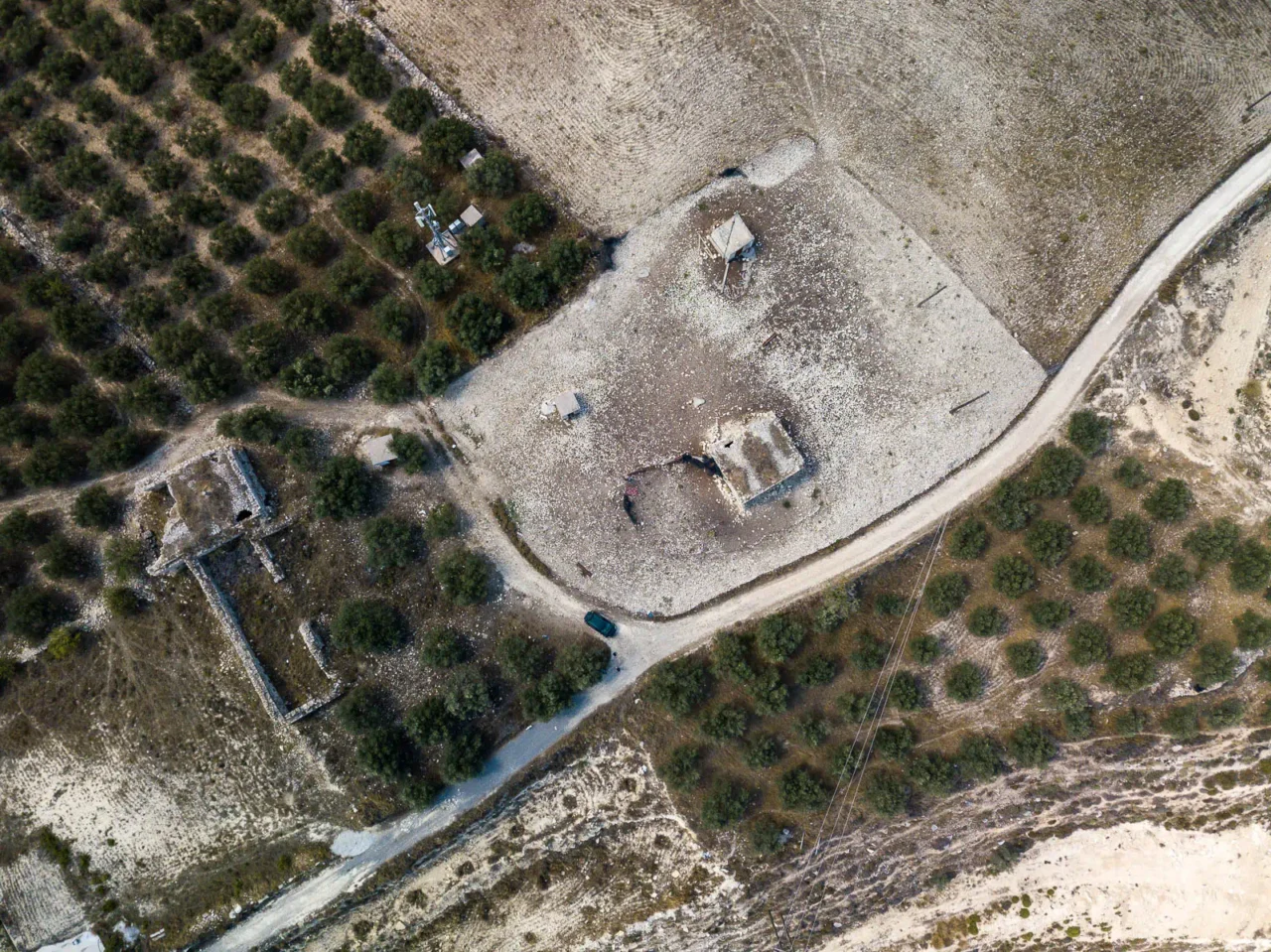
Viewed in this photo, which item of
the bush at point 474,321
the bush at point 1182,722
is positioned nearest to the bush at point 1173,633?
the bush at point 1182,722

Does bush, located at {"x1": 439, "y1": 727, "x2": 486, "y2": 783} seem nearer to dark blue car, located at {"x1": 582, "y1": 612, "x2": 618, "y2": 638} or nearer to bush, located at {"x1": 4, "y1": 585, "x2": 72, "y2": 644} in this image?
dark blue car, located at {"x1": 582, "y1": 612, "x2": 618, "y2": 638}

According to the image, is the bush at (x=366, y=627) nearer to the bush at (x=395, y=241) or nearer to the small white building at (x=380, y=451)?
the small white building at (x=380, y=451)

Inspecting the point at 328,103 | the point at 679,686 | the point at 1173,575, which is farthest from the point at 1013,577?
the point at 328,103

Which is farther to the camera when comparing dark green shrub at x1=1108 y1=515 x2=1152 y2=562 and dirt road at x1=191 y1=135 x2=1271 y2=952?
dark green shrub at x1=1108 y1=515 x2=1152 y2=562

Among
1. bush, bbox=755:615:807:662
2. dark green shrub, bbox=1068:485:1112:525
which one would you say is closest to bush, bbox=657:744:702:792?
bush, bbox=755:615:807:662

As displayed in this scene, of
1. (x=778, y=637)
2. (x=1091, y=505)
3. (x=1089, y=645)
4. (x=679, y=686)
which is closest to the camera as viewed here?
(x=679, y=686)

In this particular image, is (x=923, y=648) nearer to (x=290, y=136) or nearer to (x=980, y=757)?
(x=980, y=757)

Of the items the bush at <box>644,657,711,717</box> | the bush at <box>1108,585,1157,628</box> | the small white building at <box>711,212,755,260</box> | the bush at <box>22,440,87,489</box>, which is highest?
the bush at <box>22,440,87,489</box>
